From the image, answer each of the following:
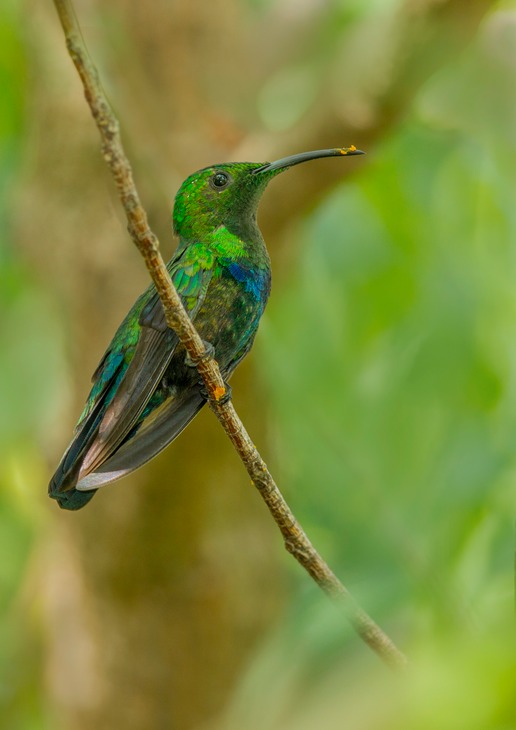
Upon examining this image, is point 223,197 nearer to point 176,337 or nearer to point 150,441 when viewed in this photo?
point 176,337

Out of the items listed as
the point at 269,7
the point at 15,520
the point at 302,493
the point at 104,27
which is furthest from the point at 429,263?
the point at 15,520

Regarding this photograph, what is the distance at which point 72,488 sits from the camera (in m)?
2.15

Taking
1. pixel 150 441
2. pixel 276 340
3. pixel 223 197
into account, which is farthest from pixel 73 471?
pixel 276 340

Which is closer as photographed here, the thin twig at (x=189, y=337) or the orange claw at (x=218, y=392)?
the thin twig at (x=189, y=337)

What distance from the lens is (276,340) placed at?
5.92 m

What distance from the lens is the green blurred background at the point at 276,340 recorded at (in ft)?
15.9

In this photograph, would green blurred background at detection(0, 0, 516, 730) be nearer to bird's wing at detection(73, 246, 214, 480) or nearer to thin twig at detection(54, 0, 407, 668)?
thin twig at detection(54, 0, 407, 668)

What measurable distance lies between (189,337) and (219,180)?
0.96 m

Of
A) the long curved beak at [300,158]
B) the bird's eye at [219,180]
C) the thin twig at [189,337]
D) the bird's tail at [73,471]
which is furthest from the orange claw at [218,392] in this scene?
the bird's eye at [219,180]

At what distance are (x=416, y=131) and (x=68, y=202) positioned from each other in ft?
7.80

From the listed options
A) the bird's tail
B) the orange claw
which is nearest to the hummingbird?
the bird's tail

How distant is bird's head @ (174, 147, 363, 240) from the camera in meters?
2.61

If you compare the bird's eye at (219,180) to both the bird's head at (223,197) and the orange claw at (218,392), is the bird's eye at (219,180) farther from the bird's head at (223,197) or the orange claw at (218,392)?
the orange claw at (218,392)

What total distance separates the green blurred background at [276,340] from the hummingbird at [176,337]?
204cm
